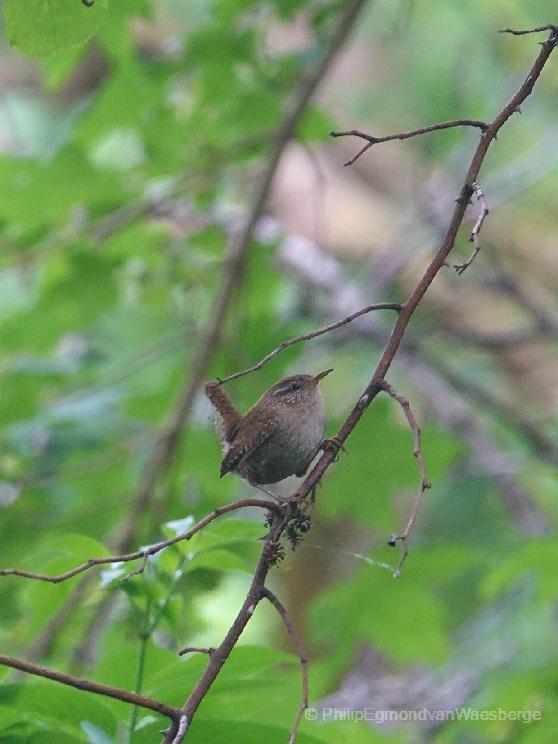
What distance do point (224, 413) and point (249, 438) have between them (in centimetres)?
19

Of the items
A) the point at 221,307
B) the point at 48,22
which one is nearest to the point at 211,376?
the point at 221,307

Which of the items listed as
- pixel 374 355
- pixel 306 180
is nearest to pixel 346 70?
pixel 306 180

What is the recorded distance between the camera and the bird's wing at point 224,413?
6.81 feet

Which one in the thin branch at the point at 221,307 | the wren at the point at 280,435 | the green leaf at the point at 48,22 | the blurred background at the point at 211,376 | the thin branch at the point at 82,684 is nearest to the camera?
the thin branch at the point at 82,684

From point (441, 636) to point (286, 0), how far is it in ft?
7.68

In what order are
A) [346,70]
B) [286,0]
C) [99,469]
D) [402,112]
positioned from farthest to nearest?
1. [346,70]
2. [402,112]
3. [99,469]
4. [286,0]

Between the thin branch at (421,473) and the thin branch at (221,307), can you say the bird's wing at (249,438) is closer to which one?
the thin branch at (421,473)

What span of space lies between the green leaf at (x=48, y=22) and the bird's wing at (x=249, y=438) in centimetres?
77

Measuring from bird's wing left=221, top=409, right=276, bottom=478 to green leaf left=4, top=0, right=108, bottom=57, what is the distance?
77cm

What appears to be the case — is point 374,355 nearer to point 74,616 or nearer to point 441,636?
point 441,636

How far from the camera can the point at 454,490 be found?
18.1ft

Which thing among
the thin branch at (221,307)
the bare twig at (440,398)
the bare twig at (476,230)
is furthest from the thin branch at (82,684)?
the bare twig at (440,398)

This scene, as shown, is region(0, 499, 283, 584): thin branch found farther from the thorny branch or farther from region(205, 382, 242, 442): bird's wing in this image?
region(205, 382, 242, 442): bird's wing

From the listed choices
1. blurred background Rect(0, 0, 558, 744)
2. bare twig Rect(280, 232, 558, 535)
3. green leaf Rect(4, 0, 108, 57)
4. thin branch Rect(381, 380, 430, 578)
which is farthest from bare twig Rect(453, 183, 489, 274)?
bare twig Rect(280, 232, 558, 535)
